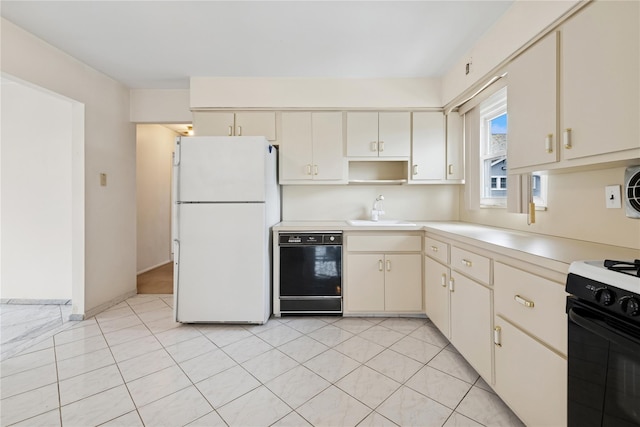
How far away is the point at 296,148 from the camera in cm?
300

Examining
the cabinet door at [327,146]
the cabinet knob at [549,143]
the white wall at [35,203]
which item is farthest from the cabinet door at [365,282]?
the white wall at [35,203]

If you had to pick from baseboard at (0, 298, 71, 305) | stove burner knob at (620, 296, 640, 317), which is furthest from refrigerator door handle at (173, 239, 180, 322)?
stove burner knob at (620, 296, 640, 317)

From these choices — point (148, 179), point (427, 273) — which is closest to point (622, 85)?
point (427, 273)

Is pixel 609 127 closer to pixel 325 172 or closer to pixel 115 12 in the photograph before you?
pixel 325 172

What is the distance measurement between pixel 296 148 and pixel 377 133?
88 centimetres

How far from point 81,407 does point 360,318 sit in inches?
81.2

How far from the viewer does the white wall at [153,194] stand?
4.43m

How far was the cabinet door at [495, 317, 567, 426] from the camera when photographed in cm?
112

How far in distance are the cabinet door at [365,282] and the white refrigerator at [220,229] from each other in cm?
82

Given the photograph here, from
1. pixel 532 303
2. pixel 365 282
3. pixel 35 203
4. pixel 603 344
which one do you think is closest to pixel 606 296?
pixel 603 344

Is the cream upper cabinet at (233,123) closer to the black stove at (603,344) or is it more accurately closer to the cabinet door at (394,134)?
the cabinet door at (394,134)

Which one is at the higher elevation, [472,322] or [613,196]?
[613,196]

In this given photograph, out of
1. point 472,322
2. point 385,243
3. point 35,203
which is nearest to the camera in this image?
point 472,322

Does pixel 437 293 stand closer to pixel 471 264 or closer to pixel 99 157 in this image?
pixel 471 264
